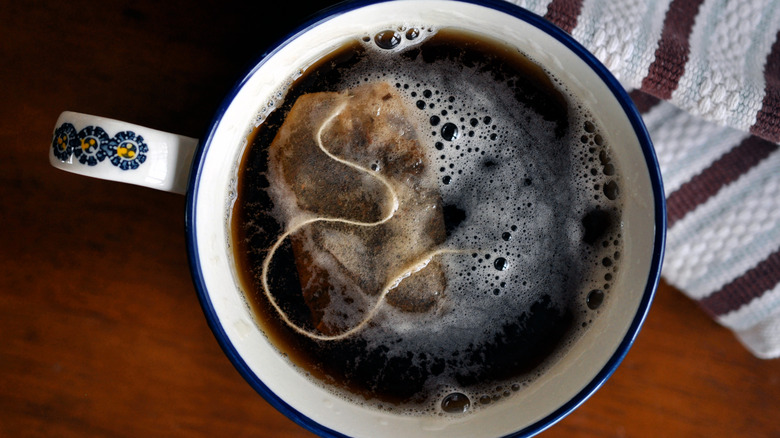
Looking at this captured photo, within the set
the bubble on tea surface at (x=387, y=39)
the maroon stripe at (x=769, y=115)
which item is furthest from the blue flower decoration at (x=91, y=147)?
the maroon stripe at (x=769, y=115)

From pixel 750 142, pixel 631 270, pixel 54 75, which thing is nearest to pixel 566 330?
pixel 631 270

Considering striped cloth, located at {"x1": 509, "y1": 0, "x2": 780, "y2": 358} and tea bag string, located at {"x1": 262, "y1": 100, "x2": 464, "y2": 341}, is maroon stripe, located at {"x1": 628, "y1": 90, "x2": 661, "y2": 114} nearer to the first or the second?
striped cloth, located at {"x1": 509, "y1": 0, "x2": 780, "y2": 358}

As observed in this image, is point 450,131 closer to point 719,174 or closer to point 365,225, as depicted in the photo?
point 365,225

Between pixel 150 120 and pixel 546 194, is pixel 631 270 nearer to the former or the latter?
pixel 546 194

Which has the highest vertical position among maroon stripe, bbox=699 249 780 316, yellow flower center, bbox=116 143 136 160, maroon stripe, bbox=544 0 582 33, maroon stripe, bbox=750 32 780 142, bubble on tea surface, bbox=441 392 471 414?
maroon stripe, bbox=544 0 582 33

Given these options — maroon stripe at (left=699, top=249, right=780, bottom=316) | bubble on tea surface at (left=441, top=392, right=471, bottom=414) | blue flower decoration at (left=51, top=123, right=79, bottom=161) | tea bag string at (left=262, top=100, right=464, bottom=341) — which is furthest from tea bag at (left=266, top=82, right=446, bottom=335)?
maroon stripe at (left=699, top=249, right=780, bottom=316)

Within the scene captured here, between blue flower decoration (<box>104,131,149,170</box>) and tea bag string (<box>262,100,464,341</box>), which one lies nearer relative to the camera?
blue flower decoration (<box>104,131,149,170</box>)

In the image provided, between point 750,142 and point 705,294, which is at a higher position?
point 750,142

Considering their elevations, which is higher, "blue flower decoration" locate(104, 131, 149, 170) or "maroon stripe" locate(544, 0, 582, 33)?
"maroon stripe" locate(544, 0, 582, 33)
